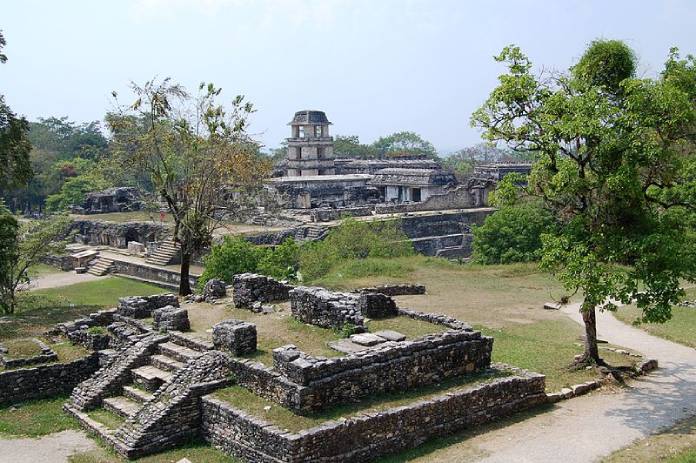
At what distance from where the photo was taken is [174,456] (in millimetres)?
12312

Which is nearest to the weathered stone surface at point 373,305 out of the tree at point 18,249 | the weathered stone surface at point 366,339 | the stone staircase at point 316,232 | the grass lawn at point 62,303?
the weathered stone surface at point 366,339

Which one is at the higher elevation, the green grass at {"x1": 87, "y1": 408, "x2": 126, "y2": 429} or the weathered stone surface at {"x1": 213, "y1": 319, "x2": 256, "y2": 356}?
the weathered stone surface at {"x1": 213, "y1": 319, "x2": 256, "y2": 356}

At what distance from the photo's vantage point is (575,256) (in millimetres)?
13883

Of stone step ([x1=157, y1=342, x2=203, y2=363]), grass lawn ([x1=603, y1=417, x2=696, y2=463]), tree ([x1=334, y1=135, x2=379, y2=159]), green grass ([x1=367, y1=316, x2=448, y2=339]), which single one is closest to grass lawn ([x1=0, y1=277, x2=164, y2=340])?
stone step ([x1=157, y1=342, x2=203, y2=363])

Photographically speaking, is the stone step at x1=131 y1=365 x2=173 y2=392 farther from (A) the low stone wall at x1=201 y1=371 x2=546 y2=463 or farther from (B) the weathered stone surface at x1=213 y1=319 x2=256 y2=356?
(A) the low stone wall at x1=201 y1=371 x2=546 y2=463

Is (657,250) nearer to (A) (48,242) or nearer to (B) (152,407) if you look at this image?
(B) (152,407)

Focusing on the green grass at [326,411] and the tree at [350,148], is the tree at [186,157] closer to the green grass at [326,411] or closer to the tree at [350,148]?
the green grass at [326,411]

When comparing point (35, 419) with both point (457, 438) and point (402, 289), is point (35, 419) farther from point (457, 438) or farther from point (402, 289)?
point (402, 289)

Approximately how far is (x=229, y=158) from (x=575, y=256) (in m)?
14.9

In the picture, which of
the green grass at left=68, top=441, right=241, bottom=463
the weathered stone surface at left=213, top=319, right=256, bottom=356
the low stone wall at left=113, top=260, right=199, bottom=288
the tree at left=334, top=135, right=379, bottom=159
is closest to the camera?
the green grass at left=68, top=441, right=241, bottom=463

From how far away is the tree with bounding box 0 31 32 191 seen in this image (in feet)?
72.8

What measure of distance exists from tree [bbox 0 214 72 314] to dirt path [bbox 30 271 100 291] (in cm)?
587

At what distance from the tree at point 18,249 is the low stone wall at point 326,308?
37.1ft

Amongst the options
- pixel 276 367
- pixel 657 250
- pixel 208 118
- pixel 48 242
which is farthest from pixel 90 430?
pixel 48 242
